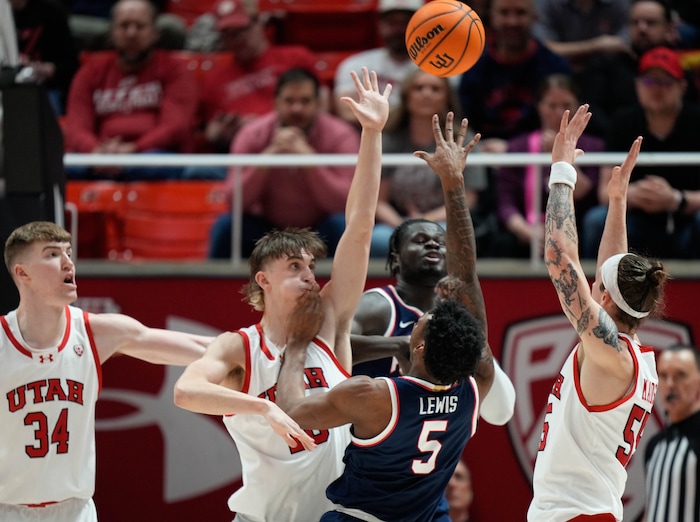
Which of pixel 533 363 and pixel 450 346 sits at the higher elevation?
pixel 450 346

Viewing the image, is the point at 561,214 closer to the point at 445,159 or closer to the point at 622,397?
the point at 445,159

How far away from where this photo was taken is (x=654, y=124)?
8883 millimetres

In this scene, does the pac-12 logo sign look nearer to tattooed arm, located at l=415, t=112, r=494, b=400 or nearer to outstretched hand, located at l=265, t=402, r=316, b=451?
tattooed arm, located at l=415, t=112, r=494, b=400

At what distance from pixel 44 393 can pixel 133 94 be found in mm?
4919

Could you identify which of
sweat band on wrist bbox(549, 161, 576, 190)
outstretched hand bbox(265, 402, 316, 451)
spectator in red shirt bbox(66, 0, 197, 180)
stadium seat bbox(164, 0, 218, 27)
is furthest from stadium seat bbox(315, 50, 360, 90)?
outstretched hand bbox(265, 402, 316, 451)

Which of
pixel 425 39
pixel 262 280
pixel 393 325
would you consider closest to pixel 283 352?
pixel 262 280

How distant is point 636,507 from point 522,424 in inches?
40.0

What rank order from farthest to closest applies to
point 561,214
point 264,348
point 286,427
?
point 264,348 → point 561,214 → point 286,427

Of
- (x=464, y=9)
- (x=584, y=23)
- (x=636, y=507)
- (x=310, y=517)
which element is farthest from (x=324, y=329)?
(x=584, y=23)

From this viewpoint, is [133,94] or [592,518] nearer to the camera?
[592,518]

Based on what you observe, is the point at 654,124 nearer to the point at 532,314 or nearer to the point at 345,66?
the point at 532,314

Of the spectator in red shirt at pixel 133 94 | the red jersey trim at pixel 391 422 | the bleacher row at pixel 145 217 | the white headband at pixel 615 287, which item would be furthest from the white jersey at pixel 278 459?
the spectator in red shirt at pixel 133 94

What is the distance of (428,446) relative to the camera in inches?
189

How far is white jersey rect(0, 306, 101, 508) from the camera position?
18.2ft
